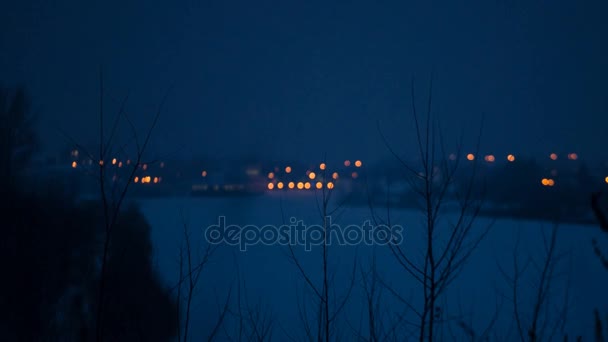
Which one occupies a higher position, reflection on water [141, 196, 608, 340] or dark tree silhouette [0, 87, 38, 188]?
dark tree silhouette [0, 87, 38, 188]

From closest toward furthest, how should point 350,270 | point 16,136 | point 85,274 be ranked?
point 85,274 → point 350,270 → point 16,136

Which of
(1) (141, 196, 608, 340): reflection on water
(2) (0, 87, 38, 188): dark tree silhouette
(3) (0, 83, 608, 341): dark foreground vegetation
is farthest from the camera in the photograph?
(2) (0, 87, 38, 188): dark tree silhouette

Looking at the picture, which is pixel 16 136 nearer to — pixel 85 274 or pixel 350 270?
pixel 85 274

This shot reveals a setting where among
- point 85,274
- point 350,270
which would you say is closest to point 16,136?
point 85,274

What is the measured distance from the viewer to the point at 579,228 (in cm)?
474

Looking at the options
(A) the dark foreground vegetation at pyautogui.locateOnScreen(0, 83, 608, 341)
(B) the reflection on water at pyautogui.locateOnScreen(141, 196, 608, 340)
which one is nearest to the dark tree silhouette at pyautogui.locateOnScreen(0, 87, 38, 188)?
(A) the dark foreground vegetation at pyautogui.locateOnScreen(0, 83, 608, 341)

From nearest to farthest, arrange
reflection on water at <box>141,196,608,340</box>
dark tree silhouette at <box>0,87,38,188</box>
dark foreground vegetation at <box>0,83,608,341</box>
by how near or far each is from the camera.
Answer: dark foreground vegetation at <box>0,83,608,341</box> < reflection on water at <box>141,196,608,340</box> < dark tree silhouette at <box>0,87,38,188</box>

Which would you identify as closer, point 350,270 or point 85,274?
point 85,274

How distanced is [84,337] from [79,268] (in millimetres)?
4169

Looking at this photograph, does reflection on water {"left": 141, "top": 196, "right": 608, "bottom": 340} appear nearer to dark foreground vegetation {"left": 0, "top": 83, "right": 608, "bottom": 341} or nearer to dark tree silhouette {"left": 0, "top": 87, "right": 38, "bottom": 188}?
dark foreground vegetation {"left": 0, "top": 83, "right": 608, "bottom": 341}

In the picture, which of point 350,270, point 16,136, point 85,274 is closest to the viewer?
point 85,274

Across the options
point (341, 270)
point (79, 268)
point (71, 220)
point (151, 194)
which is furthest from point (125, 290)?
point (341, 270)

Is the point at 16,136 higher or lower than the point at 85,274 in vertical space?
higher

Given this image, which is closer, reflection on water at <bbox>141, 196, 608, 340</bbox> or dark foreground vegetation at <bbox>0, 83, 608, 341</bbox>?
dark foreground vegetation at <bbox>0, 83, 608, 341</bbox>
